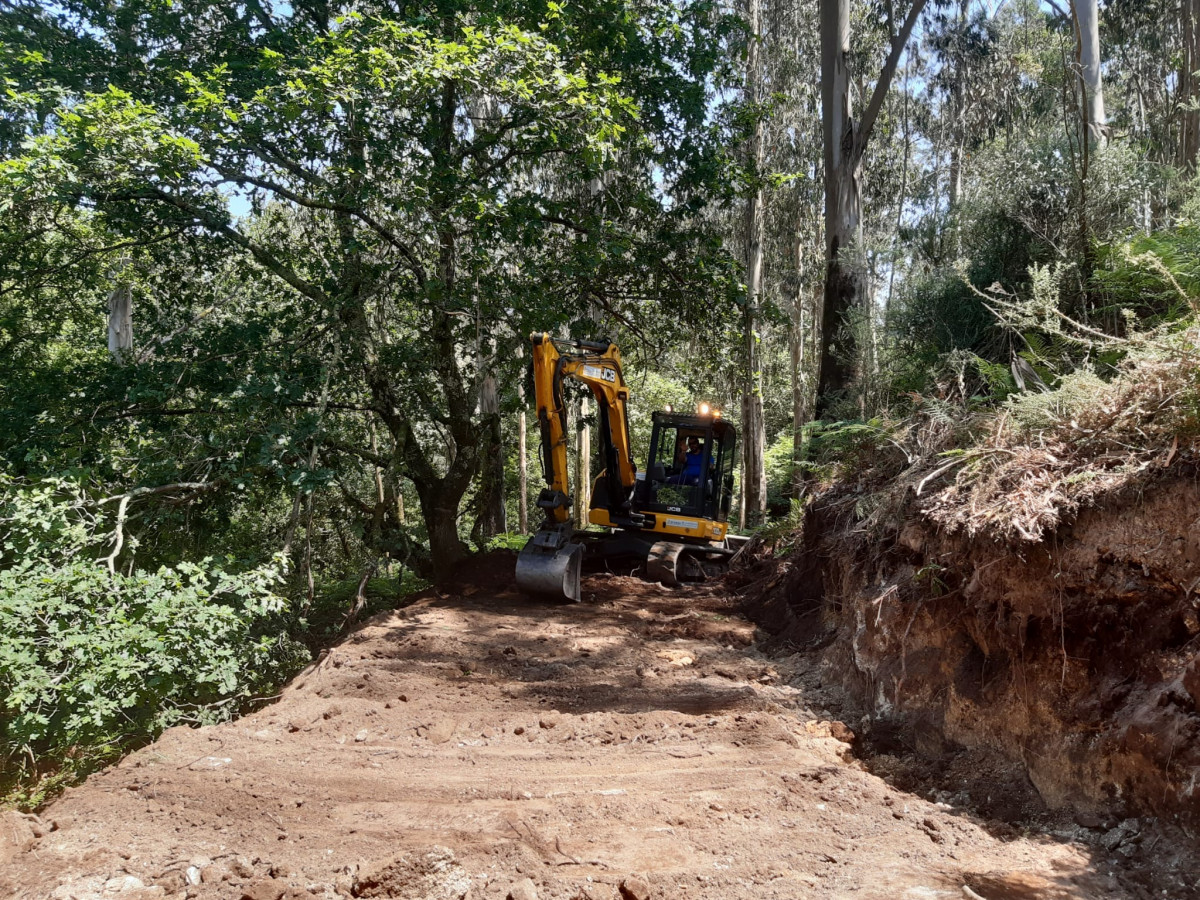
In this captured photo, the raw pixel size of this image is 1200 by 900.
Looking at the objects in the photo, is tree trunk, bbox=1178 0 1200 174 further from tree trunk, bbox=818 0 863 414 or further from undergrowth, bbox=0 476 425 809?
undergrowth, bbox=0 476 425 809

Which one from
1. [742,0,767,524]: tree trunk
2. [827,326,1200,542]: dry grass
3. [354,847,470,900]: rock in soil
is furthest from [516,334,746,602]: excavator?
[354,847,470,900]: rock in soil

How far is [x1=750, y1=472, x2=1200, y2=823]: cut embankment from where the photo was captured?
4016mm

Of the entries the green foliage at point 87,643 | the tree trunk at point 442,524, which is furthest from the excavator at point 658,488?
the green foliage at point 87,643

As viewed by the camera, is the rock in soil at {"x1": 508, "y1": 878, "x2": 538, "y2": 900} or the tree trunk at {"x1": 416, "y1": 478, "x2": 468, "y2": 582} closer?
the rock in soil at {"x1": 508, "y1": 878, "x2": 538, "y2": 900}

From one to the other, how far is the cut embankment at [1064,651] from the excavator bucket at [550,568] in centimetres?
440

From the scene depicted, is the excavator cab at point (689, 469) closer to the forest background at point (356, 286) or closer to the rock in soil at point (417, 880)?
the forest background at point (356, 286)

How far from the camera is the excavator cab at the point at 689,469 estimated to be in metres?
12.8

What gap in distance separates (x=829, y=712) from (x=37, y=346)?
32.9 ft

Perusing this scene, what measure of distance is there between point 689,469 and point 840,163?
5.15 metres

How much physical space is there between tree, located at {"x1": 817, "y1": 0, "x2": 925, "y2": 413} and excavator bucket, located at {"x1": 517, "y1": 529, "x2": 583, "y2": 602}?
4194 mm

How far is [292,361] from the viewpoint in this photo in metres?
8.74

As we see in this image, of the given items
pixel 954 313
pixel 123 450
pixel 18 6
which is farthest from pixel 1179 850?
pixel 18 6

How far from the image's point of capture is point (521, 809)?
4863mm

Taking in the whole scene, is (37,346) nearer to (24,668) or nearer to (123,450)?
(123,450)
